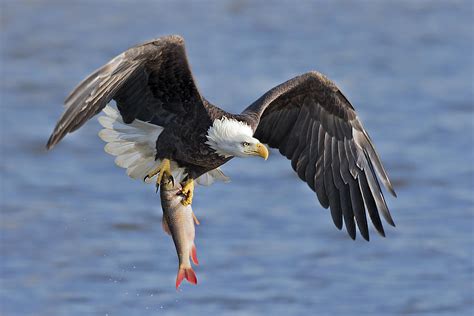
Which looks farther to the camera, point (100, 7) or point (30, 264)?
point (100, 7)

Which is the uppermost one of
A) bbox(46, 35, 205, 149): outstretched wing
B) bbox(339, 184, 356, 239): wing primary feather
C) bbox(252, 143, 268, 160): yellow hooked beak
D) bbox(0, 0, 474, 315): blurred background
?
bbox(46, 35, 205, 149): outstretched wing

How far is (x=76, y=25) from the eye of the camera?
1412 centimetres

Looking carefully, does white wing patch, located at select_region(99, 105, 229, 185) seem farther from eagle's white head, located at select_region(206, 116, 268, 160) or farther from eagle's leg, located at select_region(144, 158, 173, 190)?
eagle's white head, located at select_region(206, 116, 268, 160)

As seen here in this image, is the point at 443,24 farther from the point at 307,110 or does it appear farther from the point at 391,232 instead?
the point at 307,110

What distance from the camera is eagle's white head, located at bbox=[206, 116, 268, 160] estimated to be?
260 inches

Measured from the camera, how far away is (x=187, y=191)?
6734 mm

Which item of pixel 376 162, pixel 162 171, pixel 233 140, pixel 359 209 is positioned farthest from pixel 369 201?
pixel 162 171

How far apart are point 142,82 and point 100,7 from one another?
8309mm

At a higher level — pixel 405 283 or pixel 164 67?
pixel 164 67

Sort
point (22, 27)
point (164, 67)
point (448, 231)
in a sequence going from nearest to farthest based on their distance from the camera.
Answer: point (164, 67) < point (448, 231) < point (22, 27)

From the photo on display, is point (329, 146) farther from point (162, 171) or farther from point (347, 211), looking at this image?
point (162, 171)

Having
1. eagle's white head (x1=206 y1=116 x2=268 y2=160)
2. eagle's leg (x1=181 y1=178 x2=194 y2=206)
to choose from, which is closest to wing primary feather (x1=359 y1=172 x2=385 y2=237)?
eagle's white head (x1=206 y1=116 x2=268 y2=160)

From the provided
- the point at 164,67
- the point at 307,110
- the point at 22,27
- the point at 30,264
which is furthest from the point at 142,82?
the point at 22,27

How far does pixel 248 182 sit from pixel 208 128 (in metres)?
3.64
